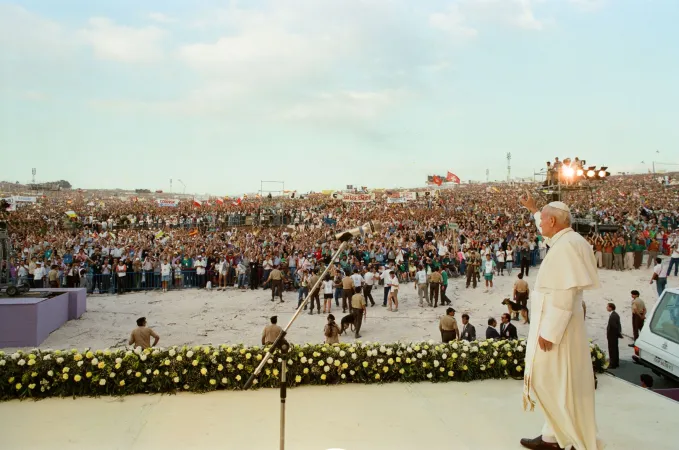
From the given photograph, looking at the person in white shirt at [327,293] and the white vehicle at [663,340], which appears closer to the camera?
the white vehicle at [663,340]

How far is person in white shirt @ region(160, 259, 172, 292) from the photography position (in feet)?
57.5

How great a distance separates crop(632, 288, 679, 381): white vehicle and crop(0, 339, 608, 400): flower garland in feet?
3.36

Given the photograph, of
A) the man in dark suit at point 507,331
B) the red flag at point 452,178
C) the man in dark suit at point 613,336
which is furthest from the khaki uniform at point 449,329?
the red flag at point 452,178

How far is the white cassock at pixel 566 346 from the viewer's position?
12.6 feet

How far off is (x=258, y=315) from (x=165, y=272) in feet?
17.9

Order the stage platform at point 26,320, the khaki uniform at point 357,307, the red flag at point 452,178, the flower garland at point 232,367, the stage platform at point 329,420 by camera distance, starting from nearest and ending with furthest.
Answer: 1. the stage platform at point 329,420
2. the flower garland at point 232,367
3. the stage platform at point 26,320
4. the khaki uniform at point 357,307
5. the red flag at point 452,178

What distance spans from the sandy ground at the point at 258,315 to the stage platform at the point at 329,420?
4.98 meters

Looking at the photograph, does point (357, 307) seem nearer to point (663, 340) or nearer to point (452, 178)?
point (663, 340)

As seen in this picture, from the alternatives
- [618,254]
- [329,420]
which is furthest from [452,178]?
[329,420]

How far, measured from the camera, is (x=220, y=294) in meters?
17.3

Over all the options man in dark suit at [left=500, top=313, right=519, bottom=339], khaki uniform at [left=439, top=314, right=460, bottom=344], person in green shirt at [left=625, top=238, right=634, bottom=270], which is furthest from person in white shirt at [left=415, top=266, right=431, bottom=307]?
person in green shirt at [left=625, top=238, right=634, bottom=270]

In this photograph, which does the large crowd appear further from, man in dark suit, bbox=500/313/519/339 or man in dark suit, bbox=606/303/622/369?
man in dark suit, bbox=606/303/622/369

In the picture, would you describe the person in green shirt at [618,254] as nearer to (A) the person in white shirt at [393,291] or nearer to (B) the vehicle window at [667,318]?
(A) the person in white shirt at [393,291]

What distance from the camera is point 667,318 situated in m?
7.78
